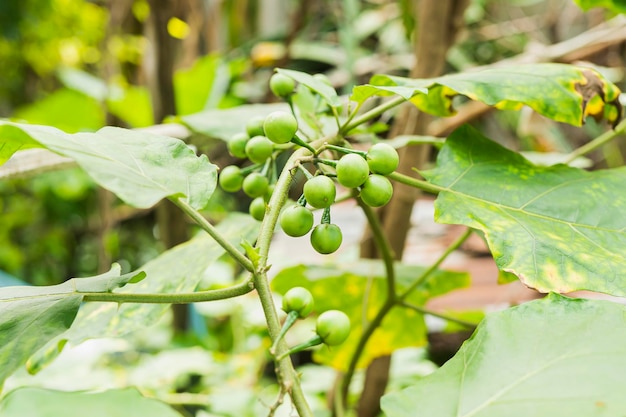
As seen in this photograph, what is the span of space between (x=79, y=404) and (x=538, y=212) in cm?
41

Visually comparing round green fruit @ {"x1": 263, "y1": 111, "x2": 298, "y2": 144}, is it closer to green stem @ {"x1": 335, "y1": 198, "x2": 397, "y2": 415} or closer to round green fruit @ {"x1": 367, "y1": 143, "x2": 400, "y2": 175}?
round green fruit @ {"x1": 367, "y1": 143, "x2": 400, "y2": 175}

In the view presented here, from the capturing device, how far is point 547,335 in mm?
362

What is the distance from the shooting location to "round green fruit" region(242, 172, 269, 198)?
536mm

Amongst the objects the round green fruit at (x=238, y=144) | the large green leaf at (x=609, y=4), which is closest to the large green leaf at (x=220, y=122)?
the round green fruit at (x=238, y=144)

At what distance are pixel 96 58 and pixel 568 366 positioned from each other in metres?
4.50

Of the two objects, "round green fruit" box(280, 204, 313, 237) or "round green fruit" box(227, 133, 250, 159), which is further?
"round green fruit" box(227, 133, 250, 159)

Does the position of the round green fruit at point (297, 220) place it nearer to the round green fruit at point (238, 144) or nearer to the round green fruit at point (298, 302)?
the round green fruit at point (298, 302)

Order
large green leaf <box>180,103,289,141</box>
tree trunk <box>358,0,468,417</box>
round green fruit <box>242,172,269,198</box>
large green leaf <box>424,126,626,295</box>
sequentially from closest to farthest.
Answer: large green leaf <box>424,126,626,295</box>
round green fruit <box>242,172,269,198</box>
large green leaf <box>180,103,289,141</box>
tree trunk <box>358,0,468,417</box>

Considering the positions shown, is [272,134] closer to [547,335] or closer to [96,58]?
[547,335]

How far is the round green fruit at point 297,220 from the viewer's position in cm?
39

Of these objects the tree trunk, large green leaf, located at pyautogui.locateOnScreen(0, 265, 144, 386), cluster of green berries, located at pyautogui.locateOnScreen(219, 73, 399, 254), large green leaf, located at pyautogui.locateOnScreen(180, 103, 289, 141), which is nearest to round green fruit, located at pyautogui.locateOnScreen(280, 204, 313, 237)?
cluster of green berries, located at pyautogui.locateOnScreen(219, 73, 399, 254)

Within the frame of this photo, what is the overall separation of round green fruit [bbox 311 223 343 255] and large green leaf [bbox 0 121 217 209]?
3.3 inches

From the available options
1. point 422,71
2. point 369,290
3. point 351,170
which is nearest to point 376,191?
point 351,170

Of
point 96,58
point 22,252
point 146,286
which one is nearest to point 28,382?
point 146,286
